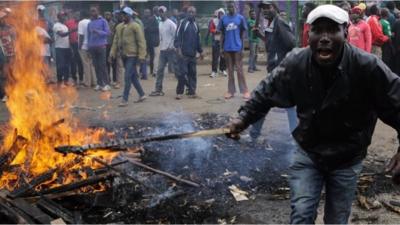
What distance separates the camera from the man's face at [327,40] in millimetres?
3180

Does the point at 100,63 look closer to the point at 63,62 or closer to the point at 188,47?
the point at 63,62

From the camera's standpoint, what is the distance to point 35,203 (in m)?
4.80

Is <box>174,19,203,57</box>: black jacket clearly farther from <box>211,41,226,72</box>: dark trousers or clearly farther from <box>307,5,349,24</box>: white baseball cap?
<box>307,5,349,24</box>: white baseball cap

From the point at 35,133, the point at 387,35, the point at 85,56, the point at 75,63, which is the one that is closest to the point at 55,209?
the point at 35,133

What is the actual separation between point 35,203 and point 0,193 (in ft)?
1.19

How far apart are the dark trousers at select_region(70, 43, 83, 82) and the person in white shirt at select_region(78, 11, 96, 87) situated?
1.28 feet

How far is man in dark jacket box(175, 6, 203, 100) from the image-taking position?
473 inches

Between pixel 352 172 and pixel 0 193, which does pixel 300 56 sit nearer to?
pixel 352 172

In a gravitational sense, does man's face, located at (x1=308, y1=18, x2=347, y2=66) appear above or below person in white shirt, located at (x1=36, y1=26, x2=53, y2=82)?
above

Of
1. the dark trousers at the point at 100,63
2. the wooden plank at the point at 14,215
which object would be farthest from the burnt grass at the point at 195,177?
the dark trousers at the point at 100,63

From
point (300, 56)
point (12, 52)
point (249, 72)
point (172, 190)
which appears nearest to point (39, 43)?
point (12, 52)

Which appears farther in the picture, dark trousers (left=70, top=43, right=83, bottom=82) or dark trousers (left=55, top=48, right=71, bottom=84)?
dark trousers (left=70, top=43, right=83, bottom=82)

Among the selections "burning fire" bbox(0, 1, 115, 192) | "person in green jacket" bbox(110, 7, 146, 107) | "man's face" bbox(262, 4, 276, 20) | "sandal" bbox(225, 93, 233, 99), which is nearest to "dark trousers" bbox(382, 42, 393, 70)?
"sandal" bbox(225, 93, 233, 99)

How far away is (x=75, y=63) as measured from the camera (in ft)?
48.0
